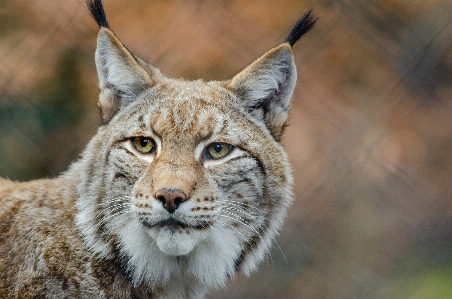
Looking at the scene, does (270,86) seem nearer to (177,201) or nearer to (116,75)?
(116,75)

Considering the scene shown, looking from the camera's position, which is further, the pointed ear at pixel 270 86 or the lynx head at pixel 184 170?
the pointed ear at pixel 270 86

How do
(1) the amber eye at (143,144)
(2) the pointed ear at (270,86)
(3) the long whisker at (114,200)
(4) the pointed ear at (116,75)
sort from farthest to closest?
1. (2) the pointed ear at (270,86)
2. (4) the pointed ear at (116,75)
3. (1) the amber eye at (143,144)
4. (3) the long whisker at (114,200)

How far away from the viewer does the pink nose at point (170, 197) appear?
10.1 feet

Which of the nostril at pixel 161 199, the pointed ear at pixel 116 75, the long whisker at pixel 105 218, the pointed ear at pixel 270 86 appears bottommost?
the long whisker at pixel 105 218

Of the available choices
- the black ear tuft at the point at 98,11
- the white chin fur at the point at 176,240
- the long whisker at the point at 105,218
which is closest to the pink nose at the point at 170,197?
the white chin fur at the point at 176,240

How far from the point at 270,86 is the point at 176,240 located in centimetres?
117

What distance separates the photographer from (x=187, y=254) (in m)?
3.50

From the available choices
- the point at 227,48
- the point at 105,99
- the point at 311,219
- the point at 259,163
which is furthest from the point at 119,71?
the point at 311,219

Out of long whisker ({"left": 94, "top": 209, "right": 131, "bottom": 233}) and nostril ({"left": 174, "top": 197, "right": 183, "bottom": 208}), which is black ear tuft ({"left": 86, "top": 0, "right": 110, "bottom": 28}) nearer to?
long whisker ({"left": 94, "top": 209, "right": 131, "bottom": 233})

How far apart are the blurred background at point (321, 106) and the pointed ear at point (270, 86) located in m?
1.75

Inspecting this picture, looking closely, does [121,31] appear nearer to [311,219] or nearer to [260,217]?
[311,219]

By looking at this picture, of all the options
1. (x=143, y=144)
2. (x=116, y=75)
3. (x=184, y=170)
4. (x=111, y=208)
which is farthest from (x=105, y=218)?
(x=116, y=75)

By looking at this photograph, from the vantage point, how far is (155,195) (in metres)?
3.11

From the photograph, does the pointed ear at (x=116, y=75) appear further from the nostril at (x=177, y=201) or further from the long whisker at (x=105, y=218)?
the nostril at (x=177, y=201)
